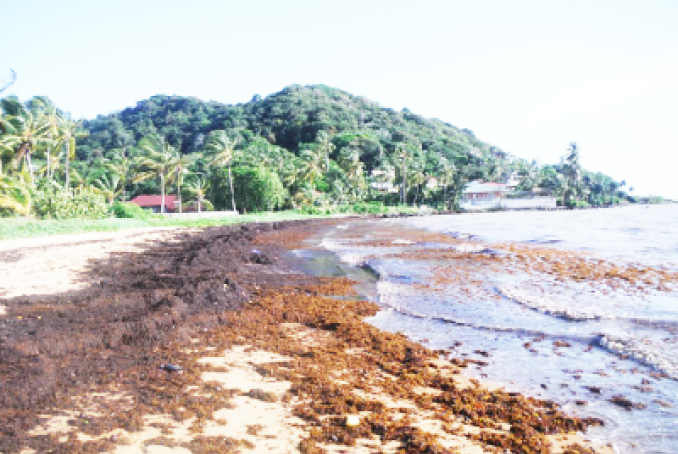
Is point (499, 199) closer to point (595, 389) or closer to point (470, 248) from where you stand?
point (470, 248)

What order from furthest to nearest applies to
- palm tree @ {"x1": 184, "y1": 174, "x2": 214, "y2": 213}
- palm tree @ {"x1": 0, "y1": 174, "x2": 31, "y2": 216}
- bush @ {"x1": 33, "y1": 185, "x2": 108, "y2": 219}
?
palm tree @ {"x1": 184, "y1": 174, "x2": 214, "y2": 213}
bush @ {"x1": 33, "y1": 185, "x2": 108, "y2": 219}
palm tree @ {"x1": 0, "y1": 174, "x2": 31, "y2": 216}

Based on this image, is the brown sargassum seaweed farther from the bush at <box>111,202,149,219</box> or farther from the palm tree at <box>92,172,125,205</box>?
the palm tree at <box>92,172,125,205</box>

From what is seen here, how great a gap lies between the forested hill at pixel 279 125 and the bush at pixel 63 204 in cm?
6008

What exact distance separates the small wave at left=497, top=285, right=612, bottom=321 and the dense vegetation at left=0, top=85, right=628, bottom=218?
24643 millimetres

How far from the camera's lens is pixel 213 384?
17.9ft

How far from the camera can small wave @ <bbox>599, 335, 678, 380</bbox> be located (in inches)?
260

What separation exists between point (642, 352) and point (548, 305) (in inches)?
135

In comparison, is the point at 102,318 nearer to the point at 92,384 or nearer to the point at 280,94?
the point at 92,384

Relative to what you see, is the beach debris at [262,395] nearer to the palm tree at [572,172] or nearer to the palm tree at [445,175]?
the palm tree at [445,175]

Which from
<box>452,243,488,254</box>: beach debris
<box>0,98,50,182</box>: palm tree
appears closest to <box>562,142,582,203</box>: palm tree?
<box>452,243,488,254</box>: beach debris

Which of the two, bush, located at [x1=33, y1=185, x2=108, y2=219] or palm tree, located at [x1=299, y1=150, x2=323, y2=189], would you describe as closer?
bush, located at [x1=33, y1=185, x2=108, y2=219]

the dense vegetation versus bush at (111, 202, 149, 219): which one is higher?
the dense vegetation

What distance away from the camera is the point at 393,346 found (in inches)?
289

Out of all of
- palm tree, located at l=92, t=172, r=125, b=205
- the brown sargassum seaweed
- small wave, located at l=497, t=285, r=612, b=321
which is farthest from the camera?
palm tree, located at l=92, t=172, r=125, b=205
